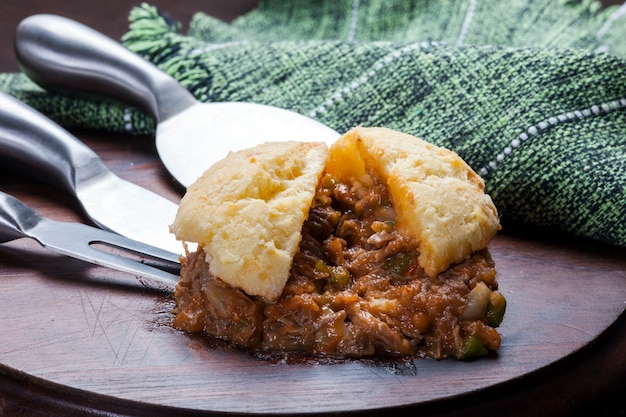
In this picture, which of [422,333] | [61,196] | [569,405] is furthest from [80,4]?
[569,405]

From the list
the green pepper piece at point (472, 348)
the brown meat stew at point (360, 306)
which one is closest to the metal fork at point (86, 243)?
the brown meat stew at point (360, 306)

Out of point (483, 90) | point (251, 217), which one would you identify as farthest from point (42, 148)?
point (483, 90)

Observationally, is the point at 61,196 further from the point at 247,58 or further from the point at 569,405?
the point at 569,405

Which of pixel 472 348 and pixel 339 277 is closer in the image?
pixel 472 348

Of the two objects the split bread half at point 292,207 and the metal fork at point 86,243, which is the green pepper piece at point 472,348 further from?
the metal fork at point 86,243

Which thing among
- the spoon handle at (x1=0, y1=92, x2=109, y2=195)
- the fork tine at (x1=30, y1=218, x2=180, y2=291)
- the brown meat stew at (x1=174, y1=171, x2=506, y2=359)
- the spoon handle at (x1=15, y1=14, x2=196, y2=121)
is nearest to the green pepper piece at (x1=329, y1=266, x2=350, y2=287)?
the brown meat stew at (x1=174, y1=171, x2=506, y2=359)

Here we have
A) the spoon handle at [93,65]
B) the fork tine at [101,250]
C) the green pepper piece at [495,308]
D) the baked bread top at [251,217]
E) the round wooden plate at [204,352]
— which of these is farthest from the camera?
the spoon handle at [93,65]

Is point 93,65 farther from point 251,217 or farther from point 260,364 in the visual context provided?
point 260,364
